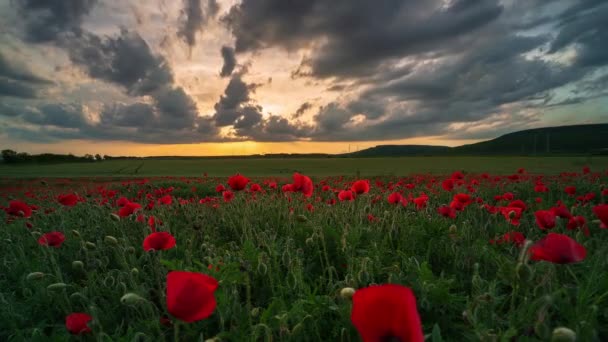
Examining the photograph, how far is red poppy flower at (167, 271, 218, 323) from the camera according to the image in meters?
1.00

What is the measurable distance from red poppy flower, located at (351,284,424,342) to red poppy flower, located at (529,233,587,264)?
0.91 metres

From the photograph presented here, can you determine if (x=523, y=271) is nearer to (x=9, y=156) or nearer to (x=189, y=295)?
(x=189, y=295)

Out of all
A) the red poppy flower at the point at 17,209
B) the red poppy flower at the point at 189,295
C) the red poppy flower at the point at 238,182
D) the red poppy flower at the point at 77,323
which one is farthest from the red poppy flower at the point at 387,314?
the red poppy flower at the point at 17,209

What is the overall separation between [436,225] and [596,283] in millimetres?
1802

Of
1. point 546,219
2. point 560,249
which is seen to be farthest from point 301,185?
point 560,249

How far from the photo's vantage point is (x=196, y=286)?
1.02 m

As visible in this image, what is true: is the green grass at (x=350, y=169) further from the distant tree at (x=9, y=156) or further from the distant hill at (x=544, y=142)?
the distant hill at (x=544, y=142)

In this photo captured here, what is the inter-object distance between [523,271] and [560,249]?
0.84 feet

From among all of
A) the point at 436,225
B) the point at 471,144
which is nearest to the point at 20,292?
the point at 436,225

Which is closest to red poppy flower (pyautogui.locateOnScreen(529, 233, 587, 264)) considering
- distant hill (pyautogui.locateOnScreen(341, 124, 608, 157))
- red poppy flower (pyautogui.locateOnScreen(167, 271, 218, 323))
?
red poppy flower (pyautogui.locateOnScreen(167, 271, 218, 323))

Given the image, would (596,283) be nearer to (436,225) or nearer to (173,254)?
(436,225)

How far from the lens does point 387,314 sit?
77cm

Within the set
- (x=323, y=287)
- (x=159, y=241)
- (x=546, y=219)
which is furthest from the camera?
(x=323, y=287)

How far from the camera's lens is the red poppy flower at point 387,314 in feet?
2.39
